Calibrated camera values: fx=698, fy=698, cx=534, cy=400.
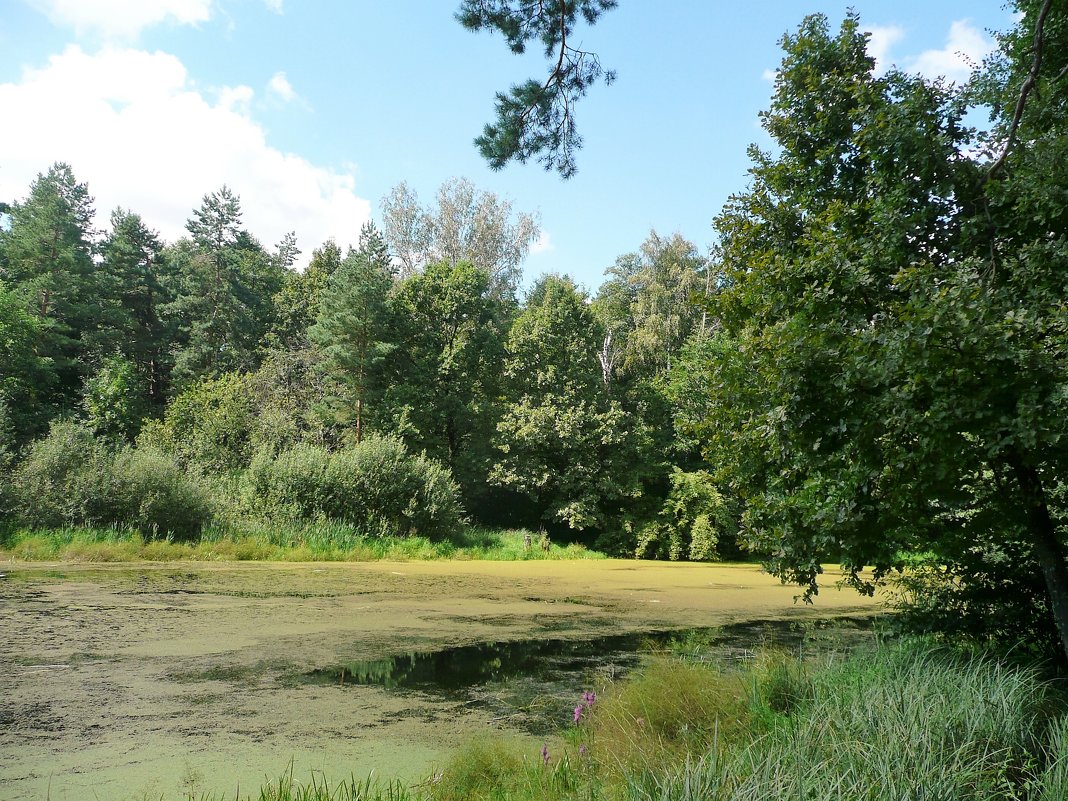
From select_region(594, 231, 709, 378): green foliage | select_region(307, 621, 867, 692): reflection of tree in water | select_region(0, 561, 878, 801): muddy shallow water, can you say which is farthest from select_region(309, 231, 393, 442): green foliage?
select_region(307, 621, 867, 692): reflection of tree in water

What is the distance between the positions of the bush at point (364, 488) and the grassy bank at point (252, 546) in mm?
607

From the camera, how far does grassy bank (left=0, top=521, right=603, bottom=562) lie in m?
12.1

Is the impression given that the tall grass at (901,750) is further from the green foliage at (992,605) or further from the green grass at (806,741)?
the green foliage at (992,605)

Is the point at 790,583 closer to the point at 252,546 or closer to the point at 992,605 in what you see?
the point at 992,605

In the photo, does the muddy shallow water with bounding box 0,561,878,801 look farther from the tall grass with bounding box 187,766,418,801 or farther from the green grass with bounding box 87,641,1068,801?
the green grass with bounding box 87,641,1068,801

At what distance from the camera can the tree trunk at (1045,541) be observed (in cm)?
377

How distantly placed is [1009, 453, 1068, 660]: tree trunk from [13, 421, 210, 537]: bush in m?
13.9

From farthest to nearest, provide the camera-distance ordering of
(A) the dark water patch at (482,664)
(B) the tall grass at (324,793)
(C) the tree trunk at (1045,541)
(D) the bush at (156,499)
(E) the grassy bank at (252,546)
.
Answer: (D) the bush at (156,499)
(E) the grassy bank at (252,546)
(A) the dark water patch at (482,664)
(C) the tree trunk at (1045,541)
(B) the tall grass at (324,793)

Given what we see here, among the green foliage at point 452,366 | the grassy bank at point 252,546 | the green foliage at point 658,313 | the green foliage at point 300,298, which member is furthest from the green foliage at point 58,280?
the green foliage at point 658,313

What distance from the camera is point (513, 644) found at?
6.80m

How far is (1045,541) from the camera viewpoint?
3.91 m

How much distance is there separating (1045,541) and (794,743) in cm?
240

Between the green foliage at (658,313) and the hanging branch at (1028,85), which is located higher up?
the green foliage at (658,313)

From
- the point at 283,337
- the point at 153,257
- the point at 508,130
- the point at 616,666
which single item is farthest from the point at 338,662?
the point at 153,257
